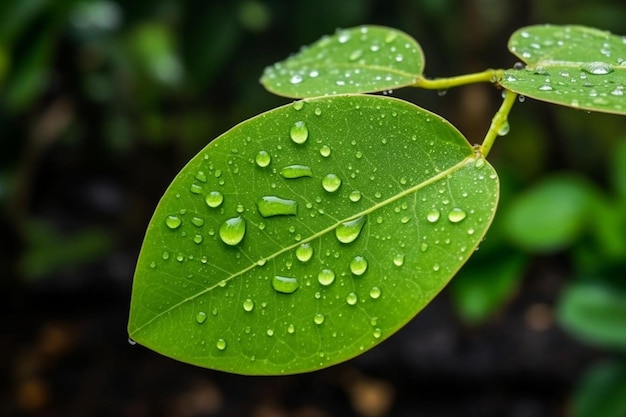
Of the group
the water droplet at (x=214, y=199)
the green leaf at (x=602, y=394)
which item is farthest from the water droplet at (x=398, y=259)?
the green leaf at (x=602, y=394)

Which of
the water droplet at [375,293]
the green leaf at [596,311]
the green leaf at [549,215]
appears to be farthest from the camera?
the green leaf at [549,215]

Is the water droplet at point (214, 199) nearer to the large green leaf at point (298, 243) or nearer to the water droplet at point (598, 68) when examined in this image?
the large green leaf at point (298, 243)

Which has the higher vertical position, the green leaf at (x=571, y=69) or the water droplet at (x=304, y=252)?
the green leaf at (x=571, y=69)

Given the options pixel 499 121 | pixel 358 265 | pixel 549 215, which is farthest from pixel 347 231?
pixel 549 215

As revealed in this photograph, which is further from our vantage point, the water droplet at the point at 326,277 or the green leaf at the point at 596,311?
the green leaf at the point at 596,311

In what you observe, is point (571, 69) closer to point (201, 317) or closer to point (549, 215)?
point (201, 317)

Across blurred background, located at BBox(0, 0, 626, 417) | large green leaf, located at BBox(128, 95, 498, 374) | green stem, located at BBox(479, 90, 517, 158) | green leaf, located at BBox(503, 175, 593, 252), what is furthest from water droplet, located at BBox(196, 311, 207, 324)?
green leaf, located at BBox(503, 175, 593, 252)

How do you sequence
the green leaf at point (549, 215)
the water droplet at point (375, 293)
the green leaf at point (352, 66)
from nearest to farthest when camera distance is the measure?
the water droplet at point (375, 293), the green leaf at point (352, 66), the green leaf at point (549, 215)

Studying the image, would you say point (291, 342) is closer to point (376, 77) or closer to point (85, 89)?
point (376, 77)

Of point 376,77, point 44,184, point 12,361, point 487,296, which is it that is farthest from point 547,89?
point 44,184
